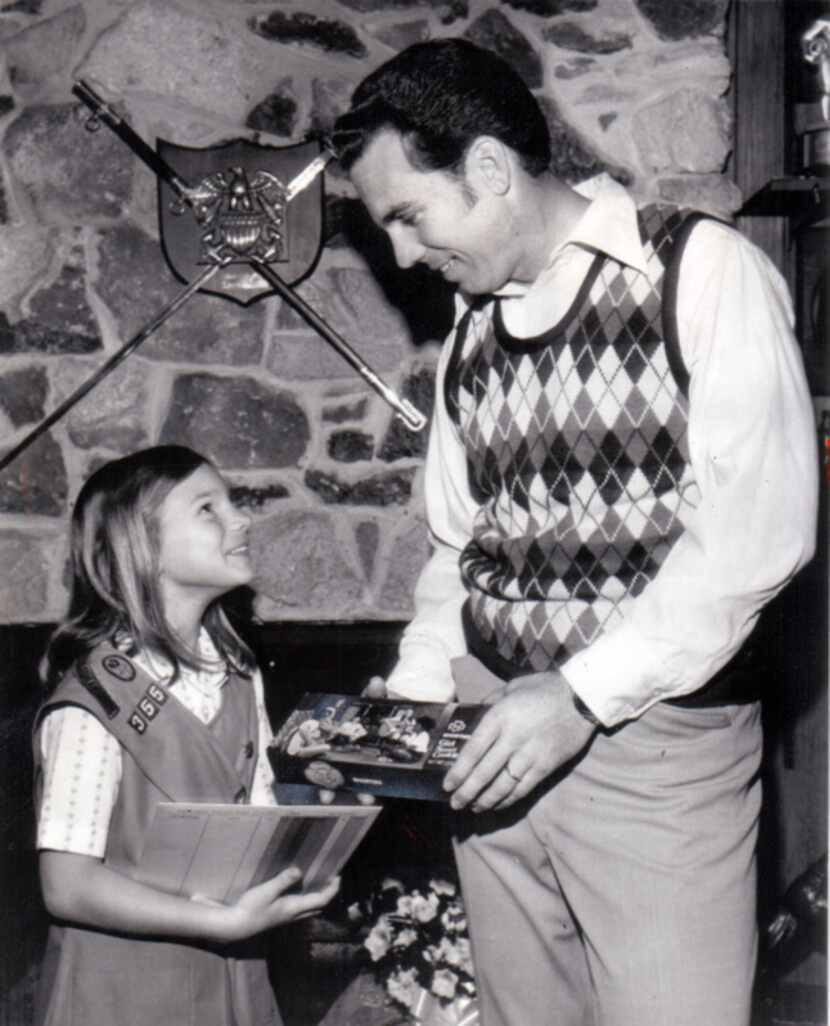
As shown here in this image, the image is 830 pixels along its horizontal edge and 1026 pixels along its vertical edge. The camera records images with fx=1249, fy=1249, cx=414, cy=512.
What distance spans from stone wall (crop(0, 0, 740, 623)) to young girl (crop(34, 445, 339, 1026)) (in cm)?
65

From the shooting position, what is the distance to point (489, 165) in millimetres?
1425

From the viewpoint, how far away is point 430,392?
2.52 metres

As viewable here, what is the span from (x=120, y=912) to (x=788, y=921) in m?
1.35

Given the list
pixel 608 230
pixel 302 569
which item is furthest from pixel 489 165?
pixel 302 569

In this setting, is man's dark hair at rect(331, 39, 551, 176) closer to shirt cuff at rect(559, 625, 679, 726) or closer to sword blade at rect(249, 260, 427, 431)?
shirt cuff at rect(559, 625, 679, 726)

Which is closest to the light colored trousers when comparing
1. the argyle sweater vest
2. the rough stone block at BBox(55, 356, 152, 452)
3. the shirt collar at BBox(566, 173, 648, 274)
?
the argyle sweater vest

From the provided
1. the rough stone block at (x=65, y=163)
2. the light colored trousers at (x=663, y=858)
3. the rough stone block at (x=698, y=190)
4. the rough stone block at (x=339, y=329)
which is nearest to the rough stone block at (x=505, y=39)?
the rough stone block at (x=698, y=190)

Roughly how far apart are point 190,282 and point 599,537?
134 centimetres

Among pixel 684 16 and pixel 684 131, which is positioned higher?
pixel 684 16

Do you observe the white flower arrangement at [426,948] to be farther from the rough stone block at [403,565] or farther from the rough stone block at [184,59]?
the rough stone block at [184,59]

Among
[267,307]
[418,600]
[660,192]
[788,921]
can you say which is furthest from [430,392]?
[788,921]

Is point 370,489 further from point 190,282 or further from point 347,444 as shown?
point 190,282

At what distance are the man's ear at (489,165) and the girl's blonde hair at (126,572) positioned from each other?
67 centimetres

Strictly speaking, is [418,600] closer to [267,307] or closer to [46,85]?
[267,307]
